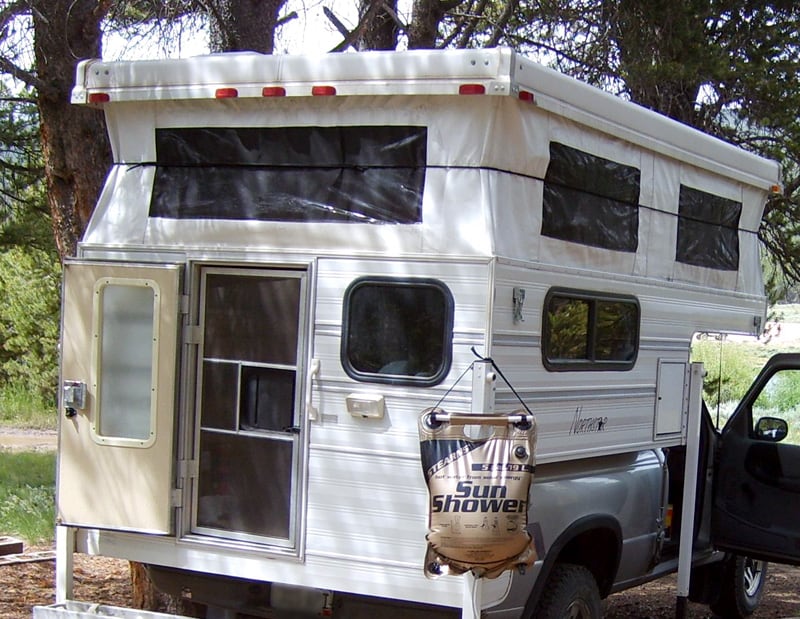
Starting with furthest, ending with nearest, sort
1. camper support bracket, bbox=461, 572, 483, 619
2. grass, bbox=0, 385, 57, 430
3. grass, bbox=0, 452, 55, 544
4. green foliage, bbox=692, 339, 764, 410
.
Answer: grass, bbox=0, 385, 57, 430, green foliage, bbox=692, 339, 764, 410, grass, bbox=0, 452, 55, 544, camper support bracket, bbox=461, 572, 483, 619

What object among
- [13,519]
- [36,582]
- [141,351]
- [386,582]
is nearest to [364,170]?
[141,351]

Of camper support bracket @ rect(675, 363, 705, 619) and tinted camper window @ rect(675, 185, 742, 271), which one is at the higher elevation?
tinted camper window @ rect(675, 185, 742, 271)

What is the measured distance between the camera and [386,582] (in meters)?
4.59

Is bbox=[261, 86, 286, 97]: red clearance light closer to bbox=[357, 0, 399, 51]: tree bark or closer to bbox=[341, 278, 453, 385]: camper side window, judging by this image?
bbox=[341, 278, 453, 385]: camper side window

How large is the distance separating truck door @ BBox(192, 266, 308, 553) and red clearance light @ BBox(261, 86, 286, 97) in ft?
2.48

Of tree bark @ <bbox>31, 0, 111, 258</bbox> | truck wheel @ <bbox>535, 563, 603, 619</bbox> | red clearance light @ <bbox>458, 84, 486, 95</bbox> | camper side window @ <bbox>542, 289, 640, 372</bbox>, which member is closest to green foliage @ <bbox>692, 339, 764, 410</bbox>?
camper side window @ <bbox>542, 289, 640, 372</bbox>

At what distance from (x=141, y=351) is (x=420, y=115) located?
163 centimetres

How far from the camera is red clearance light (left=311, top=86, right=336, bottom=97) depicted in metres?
4.67

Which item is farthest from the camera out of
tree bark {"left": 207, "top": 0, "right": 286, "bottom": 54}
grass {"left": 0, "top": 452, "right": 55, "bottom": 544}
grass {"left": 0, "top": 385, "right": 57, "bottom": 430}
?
grass {"left": 0, "top": 385, "right": 57, "bottom": 430}

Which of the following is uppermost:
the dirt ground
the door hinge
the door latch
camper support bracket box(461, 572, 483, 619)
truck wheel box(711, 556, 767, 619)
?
the door hinge

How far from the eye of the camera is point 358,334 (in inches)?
185

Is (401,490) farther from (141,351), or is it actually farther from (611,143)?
(611,143)

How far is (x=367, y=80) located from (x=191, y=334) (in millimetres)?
1381

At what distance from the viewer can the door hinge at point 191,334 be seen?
5008 mm
